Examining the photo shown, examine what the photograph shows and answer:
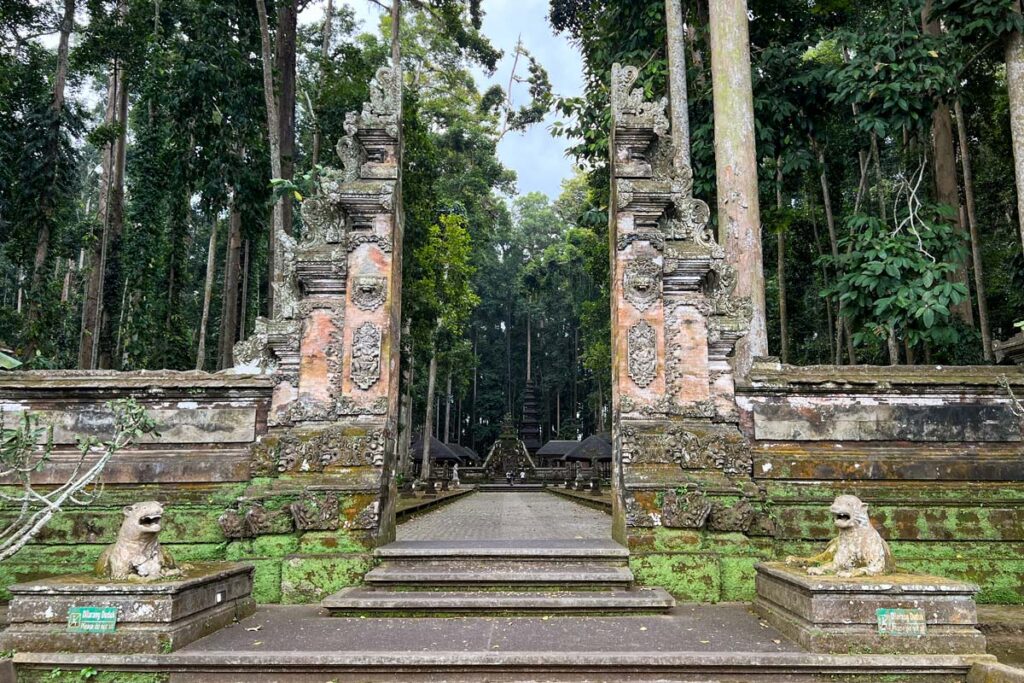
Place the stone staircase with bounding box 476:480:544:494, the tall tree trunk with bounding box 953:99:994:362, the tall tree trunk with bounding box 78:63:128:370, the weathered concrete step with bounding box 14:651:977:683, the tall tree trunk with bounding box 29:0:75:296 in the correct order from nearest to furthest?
the weathered concrete step with bounding box 14:651:977:683
the tall tree trunk with bounding box 953:99:994:362
the tall tree trunk with bounding box 29:0:75:296
the tall tree trunk with bounding box 78:63:128:370
the stone staircase with bounding box 476:480:544:494

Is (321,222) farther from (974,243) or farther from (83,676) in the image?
(974,243)

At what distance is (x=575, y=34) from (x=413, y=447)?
18965 millimetres

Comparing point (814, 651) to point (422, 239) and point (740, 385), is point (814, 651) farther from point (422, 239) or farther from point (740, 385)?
point (422, 239)

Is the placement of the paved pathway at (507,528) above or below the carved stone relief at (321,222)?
below

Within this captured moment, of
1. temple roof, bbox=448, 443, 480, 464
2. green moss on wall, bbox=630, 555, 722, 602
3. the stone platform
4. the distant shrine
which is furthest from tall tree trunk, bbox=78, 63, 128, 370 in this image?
temple roof, bbox=448, 443, 480, 464

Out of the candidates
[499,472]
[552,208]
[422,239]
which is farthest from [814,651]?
[552,208]

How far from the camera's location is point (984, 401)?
600 centimetres

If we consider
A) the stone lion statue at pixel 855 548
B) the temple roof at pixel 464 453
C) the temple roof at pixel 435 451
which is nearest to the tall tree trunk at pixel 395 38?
the stone lion statue at pixel 855 548

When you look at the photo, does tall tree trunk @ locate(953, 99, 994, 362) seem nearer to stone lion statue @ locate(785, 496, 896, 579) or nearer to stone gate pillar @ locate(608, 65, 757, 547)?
stone gate pillar @ locate(608, 65, 757, 547)

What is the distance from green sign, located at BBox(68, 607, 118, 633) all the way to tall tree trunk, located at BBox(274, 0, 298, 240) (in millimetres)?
8998

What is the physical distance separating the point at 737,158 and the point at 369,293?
183 inches

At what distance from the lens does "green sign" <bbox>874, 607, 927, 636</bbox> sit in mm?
4066

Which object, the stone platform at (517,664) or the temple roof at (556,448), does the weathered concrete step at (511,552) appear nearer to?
the stone platform at (517,664)

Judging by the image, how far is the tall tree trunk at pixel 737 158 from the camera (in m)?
7.59
